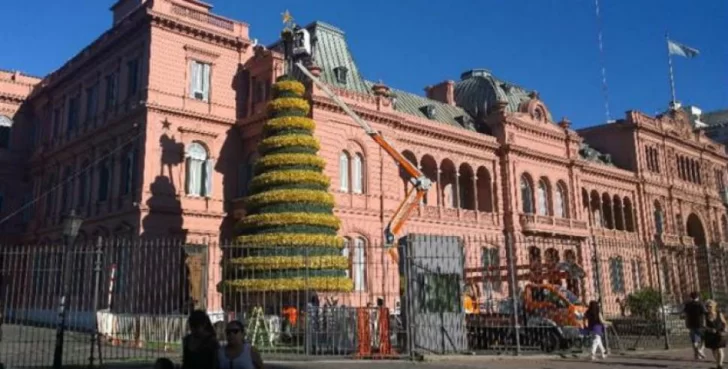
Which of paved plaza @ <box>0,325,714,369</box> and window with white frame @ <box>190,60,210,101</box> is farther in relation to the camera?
window with white frame @ <box>190,60,210,101</box>

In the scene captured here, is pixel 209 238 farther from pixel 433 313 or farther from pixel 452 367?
pixel 452 367

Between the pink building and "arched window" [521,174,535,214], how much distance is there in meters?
0.13

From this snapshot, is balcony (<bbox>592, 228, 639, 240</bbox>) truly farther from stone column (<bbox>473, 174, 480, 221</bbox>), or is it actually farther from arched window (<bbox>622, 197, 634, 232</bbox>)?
stone column (<bbox>473, 174, 480, 221</bbox>)

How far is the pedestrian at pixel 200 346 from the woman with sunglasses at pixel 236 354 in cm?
15

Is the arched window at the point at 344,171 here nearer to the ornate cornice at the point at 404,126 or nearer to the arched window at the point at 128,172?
the ornate cornice at the point at 404,126

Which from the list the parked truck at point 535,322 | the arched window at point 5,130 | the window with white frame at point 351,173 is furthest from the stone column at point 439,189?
the arched window at point 5,130

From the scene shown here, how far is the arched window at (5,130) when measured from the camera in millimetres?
38531

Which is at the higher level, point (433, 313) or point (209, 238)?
point (209, 238)

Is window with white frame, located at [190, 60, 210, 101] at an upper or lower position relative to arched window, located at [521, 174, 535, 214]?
upper

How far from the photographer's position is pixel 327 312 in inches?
636

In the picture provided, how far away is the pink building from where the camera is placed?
28.5 meters

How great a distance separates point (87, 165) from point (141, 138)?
674 cm

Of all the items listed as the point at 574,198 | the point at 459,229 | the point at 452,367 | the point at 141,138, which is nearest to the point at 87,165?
the point at 141,138

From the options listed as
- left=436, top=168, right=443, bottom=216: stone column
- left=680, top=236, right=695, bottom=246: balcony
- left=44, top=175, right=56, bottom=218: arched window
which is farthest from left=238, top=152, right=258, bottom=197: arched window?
left=680, top=236, right=695, bottom=246: balcony
